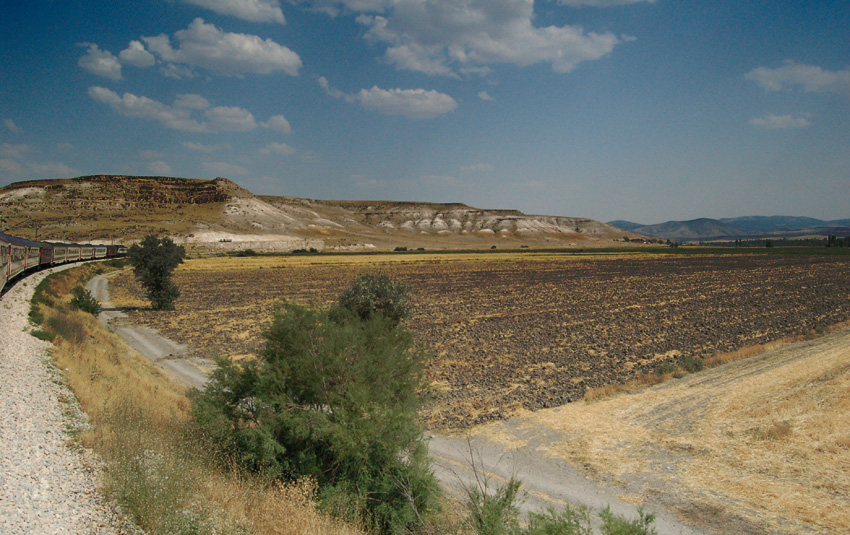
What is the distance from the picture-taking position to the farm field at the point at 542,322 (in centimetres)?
1559

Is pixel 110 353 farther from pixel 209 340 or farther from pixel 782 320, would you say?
pixel 782 320

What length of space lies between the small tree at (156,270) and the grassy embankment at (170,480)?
21.0 m

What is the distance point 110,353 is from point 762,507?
61.2 ft

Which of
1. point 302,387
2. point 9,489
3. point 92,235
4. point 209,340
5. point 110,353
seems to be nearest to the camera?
point 9,489

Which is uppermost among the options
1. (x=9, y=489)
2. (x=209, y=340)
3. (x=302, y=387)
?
(x=302, y=387)

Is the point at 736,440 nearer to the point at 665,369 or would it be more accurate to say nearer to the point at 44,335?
the point at 665,369

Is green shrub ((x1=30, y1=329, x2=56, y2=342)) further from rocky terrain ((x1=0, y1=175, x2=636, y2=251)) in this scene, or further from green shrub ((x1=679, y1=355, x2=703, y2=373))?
rocky terrain ((x1=0, y1=175, x2=636, y2=251))

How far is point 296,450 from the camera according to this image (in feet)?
29.2

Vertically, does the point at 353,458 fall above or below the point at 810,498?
above

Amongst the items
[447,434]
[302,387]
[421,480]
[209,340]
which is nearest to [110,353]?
[209,340]

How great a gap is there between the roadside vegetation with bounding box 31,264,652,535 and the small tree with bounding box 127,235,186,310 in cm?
2289

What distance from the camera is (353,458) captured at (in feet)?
27.5

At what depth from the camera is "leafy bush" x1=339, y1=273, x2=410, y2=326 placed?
19031mm

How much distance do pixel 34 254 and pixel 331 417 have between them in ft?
143
